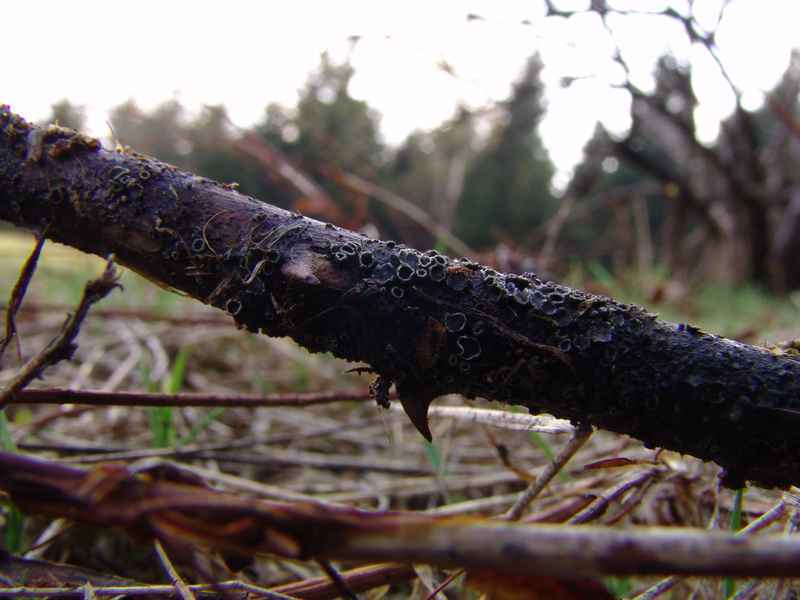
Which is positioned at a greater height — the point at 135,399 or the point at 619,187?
the point at 619,187

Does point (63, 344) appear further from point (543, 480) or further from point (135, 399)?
point (543, 480)

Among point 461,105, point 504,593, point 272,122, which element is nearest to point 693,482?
point 504,593

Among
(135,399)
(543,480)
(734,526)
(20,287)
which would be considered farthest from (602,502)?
(20,287)

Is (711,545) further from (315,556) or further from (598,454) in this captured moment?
(598,454)

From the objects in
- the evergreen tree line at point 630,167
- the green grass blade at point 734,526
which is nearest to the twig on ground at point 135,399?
the evergreen tree line at point 630,167

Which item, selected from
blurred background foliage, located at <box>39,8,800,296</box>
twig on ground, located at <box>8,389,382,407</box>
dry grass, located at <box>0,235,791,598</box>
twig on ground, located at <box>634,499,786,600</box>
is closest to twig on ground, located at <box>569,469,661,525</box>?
dry grass, located at <box>0,235,791,598</box>
